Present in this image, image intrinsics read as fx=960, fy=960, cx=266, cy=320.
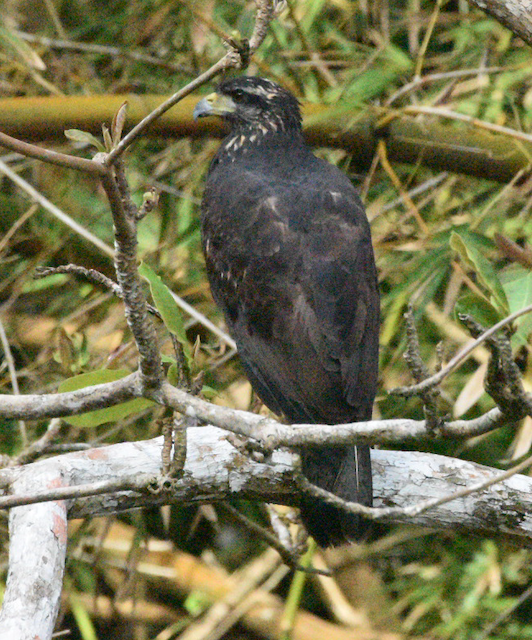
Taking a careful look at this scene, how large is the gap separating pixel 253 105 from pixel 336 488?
139 centimetres

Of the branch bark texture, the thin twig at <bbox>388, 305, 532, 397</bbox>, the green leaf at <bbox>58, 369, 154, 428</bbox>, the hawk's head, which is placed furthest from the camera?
the hawk's head

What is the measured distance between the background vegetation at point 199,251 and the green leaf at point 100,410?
818mm

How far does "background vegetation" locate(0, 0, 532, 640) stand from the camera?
3.25 metres

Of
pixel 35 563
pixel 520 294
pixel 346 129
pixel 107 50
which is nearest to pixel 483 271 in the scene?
pixel 520 294

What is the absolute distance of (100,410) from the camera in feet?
6.57

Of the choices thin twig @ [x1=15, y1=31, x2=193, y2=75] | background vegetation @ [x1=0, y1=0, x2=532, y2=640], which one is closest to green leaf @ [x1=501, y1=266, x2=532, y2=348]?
background vegetation @ [x1=0, y1=0, x2=532, y2=640]

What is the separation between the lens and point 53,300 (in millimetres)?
4078

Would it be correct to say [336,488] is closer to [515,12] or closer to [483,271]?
[483,271]

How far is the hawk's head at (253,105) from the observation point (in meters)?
3.02

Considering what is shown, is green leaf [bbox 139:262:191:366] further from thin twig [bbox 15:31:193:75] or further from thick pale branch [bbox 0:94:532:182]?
thin twig [bbox 15:31:193:75]

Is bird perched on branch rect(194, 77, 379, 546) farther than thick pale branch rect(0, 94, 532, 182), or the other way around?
thick pale branch rect(0, 94, 532, 182)

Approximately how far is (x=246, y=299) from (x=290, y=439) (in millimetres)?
1075

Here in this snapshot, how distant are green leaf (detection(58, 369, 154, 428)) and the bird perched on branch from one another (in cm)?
47

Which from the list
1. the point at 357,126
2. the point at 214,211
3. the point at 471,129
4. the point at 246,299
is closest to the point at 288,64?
the point at 357,126
